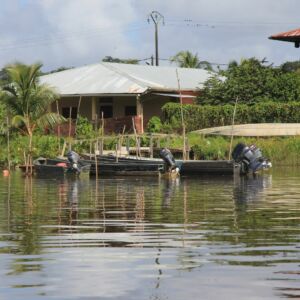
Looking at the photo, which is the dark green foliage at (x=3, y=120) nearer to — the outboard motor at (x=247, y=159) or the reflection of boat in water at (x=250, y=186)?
the outboard motor at (x=247, y=159)

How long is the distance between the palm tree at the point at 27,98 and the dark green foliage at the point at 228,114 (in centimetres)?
573

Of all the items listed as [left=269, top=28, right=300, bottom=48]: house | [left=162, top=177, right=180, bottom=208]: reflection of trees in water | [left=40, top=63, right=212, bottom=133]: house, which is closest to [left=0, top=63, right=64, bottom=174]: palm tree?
[left=40, top=63, right=212, bottom=133]: house

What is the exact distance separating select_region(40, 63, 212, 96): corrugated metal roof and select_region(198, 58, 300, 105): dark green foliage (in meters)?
1.83

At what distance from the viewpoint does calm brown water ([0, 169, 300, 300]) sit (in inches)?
329

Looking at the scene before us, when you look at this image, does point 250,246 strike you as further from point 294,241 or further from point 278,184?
point 278,184

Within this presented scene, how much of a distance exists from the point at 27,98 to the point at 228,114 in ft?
31.4

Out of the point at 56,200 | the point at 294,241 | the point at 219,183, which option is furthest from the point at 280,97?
the point at 294,241

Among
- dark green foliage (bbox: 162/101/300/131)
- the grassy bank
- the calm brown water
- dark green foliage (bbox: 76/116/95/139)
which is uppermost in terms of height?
dark green foliage (bbox: 162/101/300/131)

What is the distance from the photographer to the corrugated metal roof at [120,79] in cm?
4416

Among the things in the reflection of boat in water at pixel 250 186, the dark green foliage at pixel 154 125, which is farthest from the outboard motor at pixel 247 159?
the dark green foliage at pixel 154 125

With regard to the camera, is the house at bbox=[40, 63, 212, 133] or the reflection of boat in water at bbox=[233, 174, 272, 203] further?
the house at bbox=[40, 63, 212, 133]

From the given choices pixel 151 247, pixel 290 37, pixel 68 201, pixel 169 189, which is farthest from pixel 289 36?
pixel 169 189

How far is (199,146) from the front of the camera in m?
40.2

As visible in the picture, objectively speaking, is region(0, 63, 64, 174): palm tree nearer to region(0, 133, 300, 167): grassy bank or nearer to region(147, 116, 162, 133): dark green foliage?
region(0, 133, 300, 167): grassy bank
